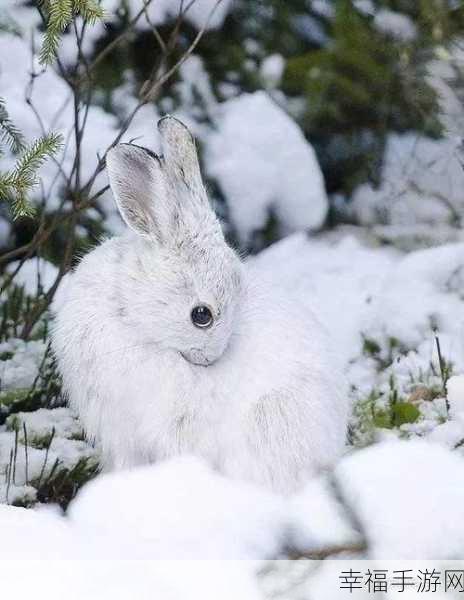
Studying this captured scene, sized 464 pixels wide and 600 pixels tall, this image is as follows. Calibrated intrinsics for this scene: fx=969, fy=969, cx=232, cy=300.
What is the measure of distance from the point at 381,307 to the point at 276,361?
4.78 ft

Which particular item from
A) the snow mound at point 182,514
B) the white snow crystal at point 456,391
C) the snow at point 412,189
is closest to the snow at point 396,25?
the snow at point 412,189

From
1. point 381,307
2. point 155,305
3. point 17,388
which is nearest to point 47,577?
point 155,305

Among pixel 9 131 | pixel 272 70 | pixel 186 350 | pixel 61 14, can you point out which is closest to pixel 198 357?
pixel 186 350

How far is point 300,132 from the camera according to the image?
3.90m

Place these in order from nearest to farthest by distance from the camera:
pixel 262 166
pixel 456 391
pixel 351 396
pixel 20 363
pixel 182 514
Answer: pixel 182 514 < pixel 456 391 < pixel 351 396 < pixel 20 363 < pixel 262 166

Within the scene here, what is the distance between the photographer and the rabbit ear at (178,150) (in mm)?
2012

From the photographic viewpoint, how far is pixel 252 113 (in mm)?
3914

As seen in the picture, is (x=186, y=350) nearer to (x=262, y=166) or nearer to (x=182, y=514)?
(x=182, y=514)

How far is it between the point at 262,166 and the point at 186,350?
2041 millimetres

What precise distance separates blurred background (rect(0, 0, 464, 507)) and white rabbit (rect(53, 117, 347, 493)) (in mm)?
1231

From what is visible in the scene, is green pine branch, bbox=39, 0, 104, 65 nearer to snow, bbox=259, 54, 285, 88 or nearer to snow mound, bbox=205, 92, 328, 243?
snow mound, bbox=205, 92, 328, 243

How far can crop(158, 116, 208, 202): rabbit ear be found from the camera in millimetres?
2012

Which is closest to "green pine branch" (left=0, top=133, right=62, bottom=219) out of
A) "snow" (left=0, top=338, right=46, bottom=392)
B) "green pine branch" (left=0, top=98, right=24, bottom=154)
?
"green pine branch" (left=0, top=98, right=24, bottom=154)

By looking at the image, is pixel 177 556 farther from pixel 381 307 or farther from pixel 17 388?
pixel 381 307
